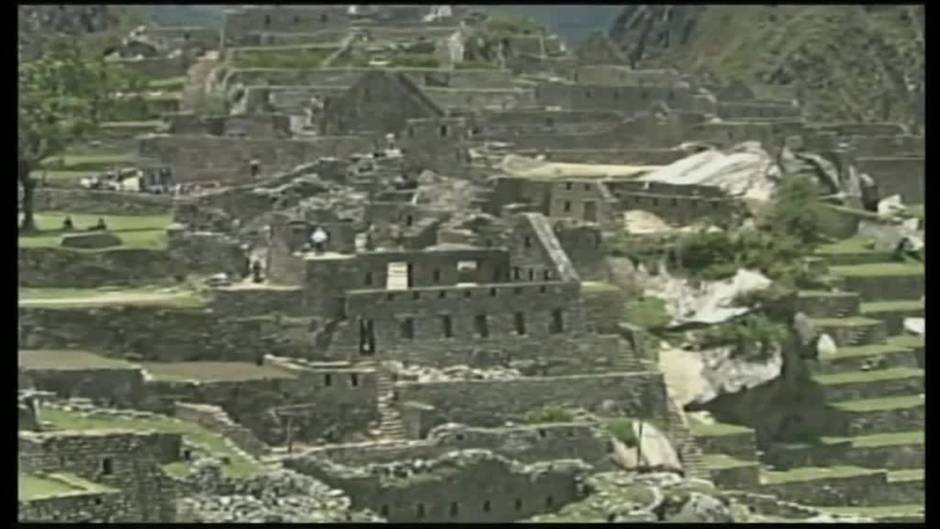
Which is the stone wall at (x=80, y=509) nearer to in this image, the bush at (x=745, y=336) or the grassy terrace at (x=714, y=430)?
the grassy terrace at (x=714, y=430)

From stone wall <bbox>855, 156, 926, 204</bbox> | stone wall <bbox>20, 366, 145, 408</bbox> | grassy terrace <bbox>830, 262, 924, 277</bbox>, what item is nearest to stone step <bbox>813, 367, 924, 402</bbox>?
grassy terrace <bbox>830, 262, 924, 277</bbox>

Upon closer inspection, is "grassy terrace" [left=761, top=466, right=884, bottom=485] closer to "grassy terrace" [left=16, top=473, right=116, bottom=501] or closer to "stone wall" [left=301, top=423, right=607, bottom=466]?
"stone wall" [left=301, top=423, right=607, bottom=466]

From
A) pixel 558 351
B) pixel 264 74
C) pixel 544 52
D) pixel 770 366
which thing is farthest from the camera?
pixel 544 52

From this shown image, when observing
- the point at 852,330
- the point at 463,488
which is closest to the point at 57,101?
the point at 852,330

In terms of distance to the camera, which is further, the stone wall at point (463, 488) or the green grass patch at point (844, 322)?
the green grass patch at point (844, 322)

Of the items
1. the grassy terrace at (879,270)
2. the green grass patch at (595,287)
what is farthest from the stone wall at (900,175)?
the green grass patch at (595,287)
